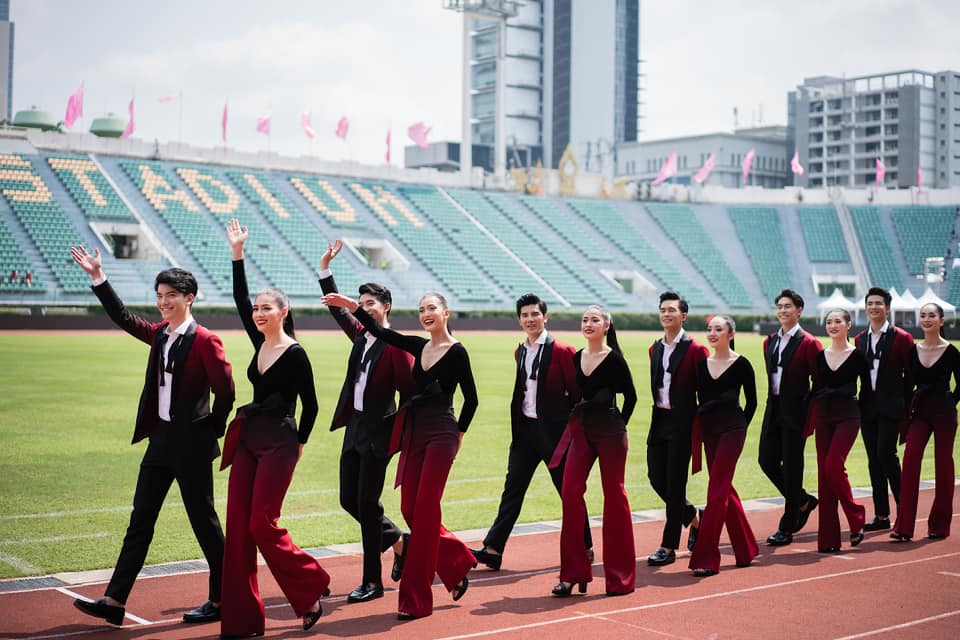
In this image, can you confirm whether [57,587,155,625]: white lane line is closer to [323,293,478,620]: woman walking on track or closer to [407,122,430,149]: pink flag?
[323,293,478,620]: woman walking on track

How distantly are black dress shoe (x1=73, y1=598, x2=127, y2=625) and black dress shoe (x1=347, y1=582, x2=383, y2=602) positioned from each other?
5.16ft

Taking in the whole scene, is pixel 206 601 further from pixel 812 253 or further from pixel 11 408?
pixel 812 253

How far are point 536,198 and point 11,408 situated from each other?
2249 inches

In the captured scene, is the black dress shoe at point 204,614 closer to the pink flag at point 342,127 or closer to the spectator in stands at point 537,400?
the spectator in stands at point 537,400

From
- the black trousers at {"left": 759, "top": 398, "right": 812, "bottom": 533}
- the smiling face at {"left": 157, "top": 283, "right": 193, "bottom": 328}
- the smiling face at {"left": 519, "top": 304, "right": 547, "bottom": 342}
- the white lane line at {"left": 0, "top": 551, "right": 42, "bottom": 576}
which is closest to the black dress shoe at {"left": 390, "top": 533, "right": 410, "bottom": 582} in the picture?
the smiling face at {"left": 519, "top": 304, "right": 547, "bottom": 342}

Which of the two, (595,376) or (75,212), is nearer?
(595,376)

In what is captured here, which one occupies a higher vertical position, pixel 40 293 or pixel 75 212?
pixel 75 212

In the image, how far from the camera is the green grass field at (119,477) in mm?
9719

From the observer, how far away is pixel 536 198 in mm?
73875

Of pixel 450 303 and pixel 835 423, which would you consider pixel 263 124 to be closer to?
pixel 450 303

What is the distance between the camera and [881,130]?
129125 mm

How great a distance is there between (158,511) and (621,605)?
3.14 m

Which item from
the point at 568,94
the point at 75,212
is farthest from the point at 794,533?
the point at 568,94

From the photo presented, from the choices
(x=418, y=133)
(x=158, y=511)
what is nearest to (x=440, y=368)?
(x=158, y=511)
